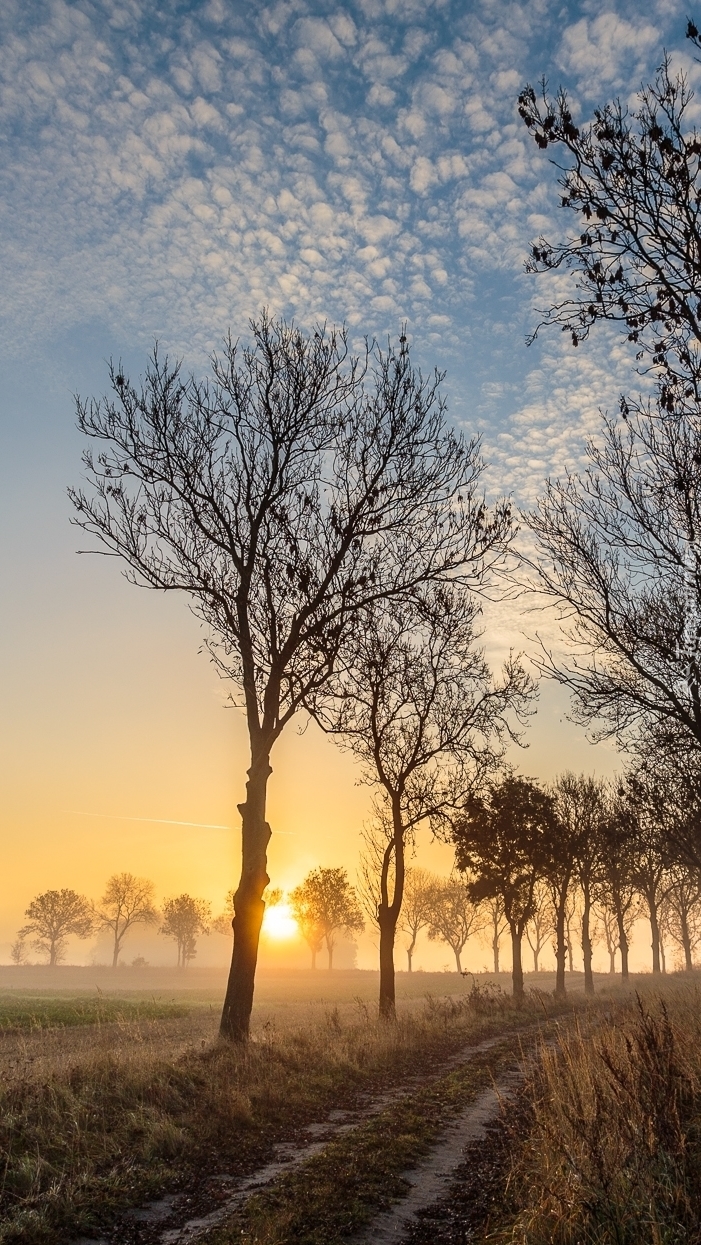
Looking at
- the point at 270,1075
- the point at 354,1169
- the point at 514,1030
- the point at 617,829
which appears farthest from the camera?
the point at 617,829

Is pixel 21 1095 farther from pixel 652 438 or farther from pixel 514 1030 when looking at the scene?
pixel 514 1030

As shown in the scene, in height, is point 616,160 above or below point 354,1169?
above

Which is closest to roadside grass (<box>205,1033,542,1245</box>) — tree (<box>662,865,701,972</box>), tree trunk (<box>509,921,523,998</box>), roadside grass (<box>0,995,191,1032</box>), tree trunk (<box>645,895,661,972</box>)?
roadside grass (<box>0,995,191,1032</box>)

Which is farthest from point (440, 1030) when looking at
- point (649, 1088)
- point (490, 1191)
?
point (649, 1088)

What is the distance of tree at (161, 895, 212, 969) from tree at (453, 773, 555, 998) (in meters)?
86.8

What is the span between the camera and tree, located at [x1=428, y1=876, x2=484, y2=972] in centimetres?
8044

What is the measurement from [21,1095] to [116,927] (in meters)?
112

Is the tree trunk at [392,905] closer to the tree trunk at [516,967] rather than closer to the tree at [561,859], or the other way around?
the tree trunk at [516,967]

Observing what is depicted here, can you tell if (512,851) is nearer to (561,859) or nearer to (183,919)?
(561,859)

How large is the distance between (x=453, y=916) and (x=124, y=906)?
5490 cm

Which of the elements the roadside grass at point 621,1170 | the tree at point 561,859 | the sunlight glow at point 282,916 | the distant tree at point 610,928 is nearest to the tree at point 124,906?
the sunlight glow at point 282,916

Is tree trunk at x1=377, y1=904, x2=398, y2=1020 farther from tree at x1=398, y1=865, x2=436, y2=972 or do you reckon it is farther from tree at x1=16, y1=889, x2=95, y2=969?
tree at x1=16, y1=889, x2=95, y2=969

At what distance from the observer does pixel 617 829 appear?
81.9ft

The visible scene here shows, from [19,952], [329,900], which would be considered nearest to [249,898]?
[329,900]
